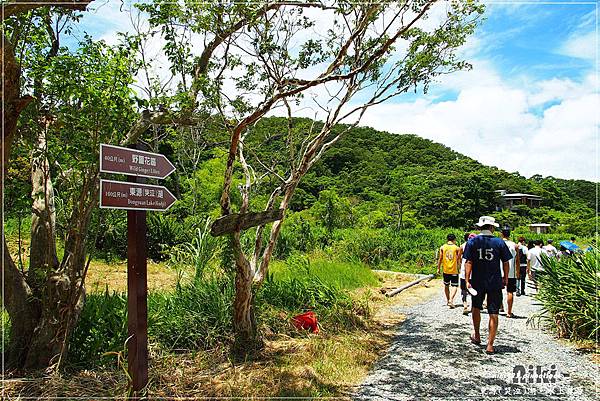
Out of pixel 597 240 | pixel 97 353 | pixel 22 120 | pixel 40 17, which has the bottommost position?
pixel 97 353

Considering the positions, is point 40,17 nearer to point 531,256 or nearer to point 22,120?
point 22,120

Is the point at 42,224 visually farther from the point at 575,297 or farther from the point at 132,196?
the point at 575,297

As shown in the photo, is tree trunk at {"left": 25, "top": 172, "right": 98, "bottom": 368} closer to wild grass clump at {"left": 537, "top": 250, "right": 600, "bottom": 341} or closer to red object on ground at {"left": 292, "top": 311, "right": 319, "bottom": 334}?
red object on ground at {"left": 292, "top": 311, "right": 319, "bottom": 334}

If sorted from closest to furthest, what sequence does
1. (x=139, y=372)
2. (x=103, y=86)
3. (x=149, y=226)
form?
(x=139, y=372), (x=103, y=86), (x=149, y=226)

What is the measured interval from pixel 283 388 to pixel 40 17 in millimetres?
4118

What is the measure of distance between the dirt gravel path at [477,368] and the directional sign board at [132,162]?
2662mm

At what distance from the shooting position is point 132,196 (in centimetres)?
331

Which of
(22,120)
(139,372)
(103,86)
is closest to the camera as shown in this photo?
(139,372)

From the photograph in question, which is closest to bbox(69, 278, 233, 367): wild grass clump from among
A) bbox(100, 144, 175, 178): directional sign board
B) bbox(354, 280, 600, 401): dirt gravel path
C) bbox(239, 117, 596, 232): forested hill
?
bbox(100, 144, 175, 178): directional sign board

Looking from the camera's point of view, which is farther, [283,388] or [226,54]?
[226,54]

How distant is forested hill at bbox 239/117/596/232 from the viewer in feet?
93.7

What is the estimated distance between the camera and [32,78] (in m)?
3.84

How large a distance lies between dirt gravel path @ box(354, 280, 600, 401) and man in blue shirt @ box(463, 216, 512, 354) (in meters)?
0.38

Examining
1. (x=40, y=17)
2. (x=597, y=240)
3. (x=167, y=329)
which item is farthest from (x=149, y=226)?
(x=597, y=240)
